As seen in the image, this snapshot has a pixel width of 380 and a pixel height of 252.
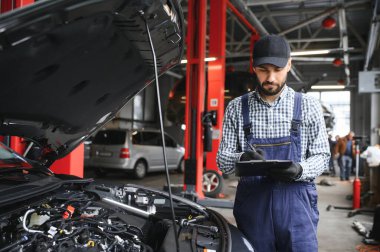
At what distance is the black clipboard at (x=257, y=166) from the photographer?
1544 millimetres

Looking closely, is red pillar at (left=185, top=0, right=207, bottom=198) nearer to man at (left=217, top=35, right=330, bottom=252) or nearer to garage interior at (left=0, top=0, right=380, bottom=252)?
garage interior at (left=0, top=0, right=380, bottom=252)

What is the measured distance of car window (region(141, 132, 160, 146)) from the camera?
959 cm

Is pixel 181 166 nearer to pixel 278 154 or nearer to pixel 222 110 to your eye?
pixel 222 110

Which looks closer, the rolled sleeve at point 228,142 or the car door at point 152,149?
the rolled sleeve at point 228,142

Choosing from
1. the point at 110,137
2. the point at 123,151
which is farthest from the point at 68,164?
the point at 110,137

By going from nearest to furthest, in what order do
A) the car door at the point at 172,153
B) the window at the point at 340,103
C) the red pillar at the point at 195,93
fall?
the red pillar at the point at 195,93
the car door at the point at 172,153
the window at the point at 340,103

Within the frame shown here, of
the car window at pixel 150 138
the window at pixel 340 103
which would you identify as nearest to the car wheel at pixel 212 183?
the car window at pixel 150 138

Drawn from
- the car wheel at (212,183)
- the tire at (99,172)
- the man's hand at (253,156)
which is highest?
the man's hand at (253,156)

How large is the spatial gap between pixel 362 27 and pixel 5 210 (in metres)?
13.3

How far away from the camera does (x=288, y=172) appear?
159 centimetres

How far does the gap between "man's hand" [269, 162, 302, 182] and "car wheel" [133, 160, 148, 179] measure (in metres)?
7.70

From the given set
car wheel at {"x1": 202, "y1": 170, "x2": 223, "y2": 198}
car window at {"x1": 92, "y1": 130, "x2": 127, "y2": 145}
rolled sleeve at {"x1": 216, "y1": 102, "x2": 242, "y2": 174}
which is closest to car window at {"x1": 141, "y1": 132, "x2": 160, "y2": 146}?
car window at {"x1": 92, "y1": 130, "x2": 127, "y2": 145}

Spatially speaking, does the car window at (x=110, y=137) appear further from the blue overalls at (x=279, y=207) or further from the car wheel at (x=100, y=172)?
the blue overalls at (x=279, y=207)

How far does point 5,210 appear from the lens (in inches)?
56.4
